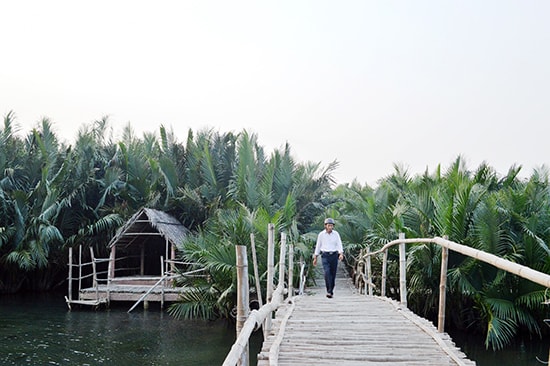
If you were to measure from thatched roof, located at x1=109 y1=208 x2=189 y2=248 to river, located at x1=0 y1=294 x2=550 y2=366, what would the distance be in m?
2.18

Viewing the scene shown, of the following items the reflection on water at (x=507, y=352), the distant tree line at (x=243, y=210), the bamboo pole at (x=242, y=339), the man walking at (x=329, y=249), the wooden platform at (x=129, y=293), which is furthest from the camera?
the wooden platform at (x=129, y=293)

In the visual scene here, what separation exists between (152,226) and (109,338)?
4.78 meters

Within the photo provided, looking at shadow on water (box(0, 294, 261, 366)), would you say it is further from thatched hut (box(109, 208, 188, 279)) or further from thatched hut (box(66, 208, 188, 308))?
thatched hut (box(109, 208, 188, 279))

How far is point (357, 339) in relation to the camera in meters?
5.29

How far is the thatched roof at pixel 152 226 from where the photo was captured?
16.2m

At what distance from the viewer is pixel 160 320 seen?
14.5 m

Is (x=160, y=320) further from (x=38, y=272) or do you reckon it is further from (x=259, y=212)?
(x=38, y=272)

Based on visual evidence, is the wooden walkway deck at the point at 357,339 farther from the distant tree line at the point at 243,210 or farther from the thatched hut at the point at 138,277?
the thatched hut at the point at 138,277

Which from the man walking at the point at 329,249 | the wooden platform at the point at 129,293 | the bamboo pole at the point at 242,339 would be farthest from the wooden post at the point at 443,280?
the wooden platform at the point at 129,293

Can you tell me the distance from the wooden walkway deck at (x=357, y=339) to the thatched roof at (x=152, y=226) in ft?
30.5

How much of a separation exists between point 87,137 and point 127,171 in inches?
109

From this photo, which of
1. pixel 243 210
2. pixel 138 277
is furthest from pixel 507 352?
pixel 138 277

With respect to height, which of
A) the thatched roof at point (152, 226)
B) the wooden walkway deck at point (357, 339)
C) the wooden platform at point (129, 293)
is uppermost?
the thatched roof at point (152, 226)

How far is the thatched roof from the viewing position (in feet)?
53.1
